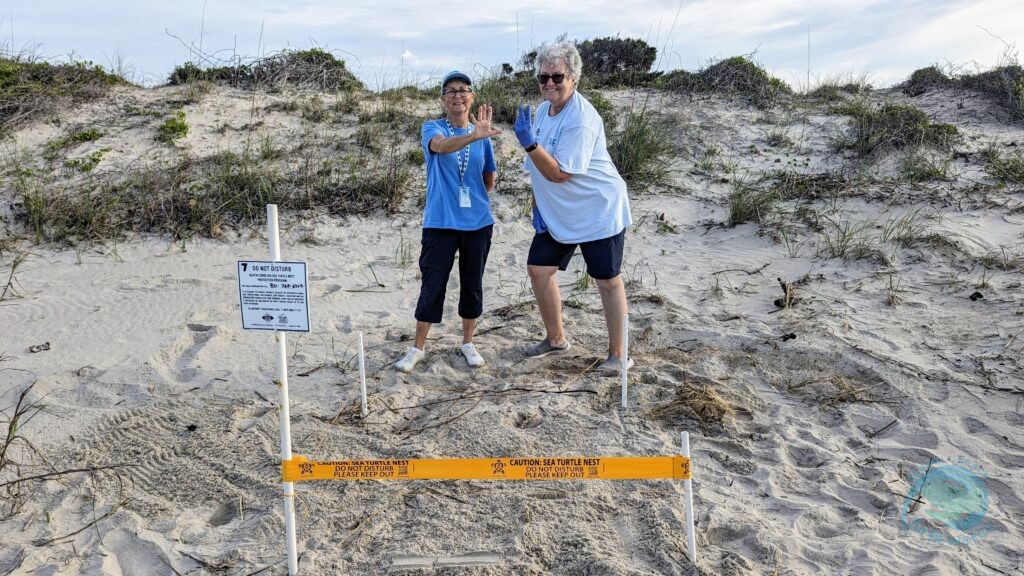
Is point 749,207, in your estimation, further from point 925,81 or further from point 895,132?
point 925,81

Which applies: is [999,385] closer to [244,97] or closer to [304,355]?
[304,355]

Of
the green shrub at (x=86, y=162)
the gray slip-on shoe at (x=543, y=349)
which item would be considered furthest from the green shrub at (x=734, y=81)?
the green shrub at (x=86, y=162)

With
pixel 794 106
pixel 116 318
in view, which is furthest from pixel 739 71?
pixel 116 318

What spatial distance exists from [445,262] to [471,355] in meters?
0.74

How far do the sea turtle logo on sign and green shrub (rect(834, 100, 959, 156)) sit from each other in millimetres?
5859

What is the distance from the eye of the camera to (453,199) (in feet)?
14.5

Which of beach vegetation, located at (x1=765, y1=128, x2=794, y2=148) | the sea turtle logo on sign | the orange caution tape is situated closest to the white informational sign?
the orange caution tape

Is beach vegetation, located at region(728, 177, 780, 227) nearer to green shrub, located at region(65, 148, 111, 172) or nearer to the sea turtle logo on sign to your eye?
the sea turtle logo on sign

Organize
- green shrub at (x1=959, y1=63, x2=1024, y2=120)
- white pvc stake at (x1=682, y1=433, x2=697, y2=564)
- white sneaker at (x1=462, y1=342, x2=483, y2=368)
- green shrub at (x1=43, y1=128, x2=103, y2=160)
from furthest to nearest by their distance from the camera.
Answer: green shrub at (x1=959, y1=63, x2=1024, y2=120)
green shrub at (x1=43, y1=128, x2=103, y2=160)
white sneaker at (x1=462, y1=342, x2=483, y2=368)
white pvc stake at (x1=682, y1=433, x2=697, y2=564)

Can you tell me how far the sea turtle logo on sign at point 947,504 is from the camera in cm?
317

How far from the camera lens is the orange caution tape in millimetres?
2697

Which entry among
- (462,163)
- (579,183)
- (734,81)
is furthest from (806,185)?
(462,163)

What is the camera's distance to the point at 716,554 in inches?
119

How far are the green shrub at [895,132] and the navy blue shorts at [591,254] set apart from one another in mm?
5592
